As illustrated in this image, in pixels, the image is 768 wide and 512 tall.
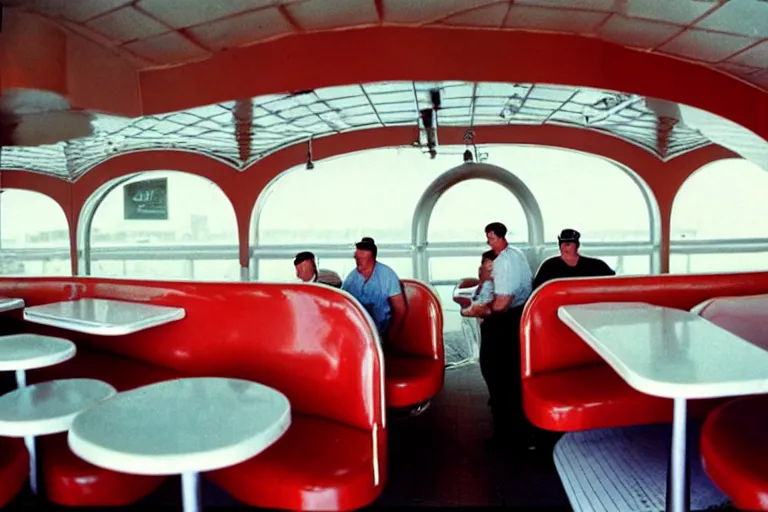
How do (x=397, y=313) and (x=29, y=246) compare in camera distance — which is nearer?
(x=397, y=313)

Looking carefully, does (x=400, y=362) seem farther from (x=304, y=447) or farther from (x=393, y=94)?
(x=393, y=94)

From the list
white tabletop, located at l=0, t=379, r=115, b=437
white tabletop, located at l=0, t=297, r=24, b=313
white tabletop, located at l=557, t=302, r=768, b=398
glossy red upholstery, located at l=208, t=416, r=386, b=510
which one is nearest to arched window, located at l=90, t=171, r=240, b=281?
white tabletop, located at l=0, t=297, r=24, b=313

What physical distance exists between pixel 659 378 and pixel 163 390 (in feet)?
4.87

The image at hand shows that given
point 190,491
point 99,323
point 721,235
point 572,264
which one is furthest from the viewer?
point 721,235

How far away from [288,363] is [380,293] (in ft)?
3.58

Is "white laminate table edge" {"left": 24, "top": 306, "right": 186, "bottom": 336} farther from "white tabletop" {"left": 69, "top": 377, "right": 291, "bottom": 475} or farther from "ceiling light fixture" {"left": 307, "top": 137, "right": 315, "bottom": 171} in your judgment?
"ceiling light fixture" {"left": 307, "top": 137, "right": 315, "bottom": 171}

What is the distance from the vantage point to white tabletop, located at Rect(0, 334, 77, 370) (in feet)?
6.66

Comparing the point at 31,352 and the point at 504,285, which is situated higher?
the point at 504,285

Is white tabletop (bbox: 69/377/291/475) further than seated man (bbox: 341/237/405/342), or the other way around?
seated man (bbox: 341/237/405/342)

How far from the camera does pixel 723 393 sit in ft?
4.53

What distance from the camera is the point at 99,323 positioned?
2346mm

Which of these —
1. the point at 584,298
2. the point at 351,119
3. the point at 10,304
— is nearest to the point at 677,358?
the point at 584,298

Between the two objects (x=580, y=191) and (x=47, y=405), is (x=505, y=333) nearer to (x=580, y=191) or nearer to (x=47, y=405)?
(x=47, y=405)

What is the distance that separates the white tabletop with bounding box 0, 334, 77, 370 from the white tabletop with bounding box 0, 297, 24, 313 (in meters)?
0.88
